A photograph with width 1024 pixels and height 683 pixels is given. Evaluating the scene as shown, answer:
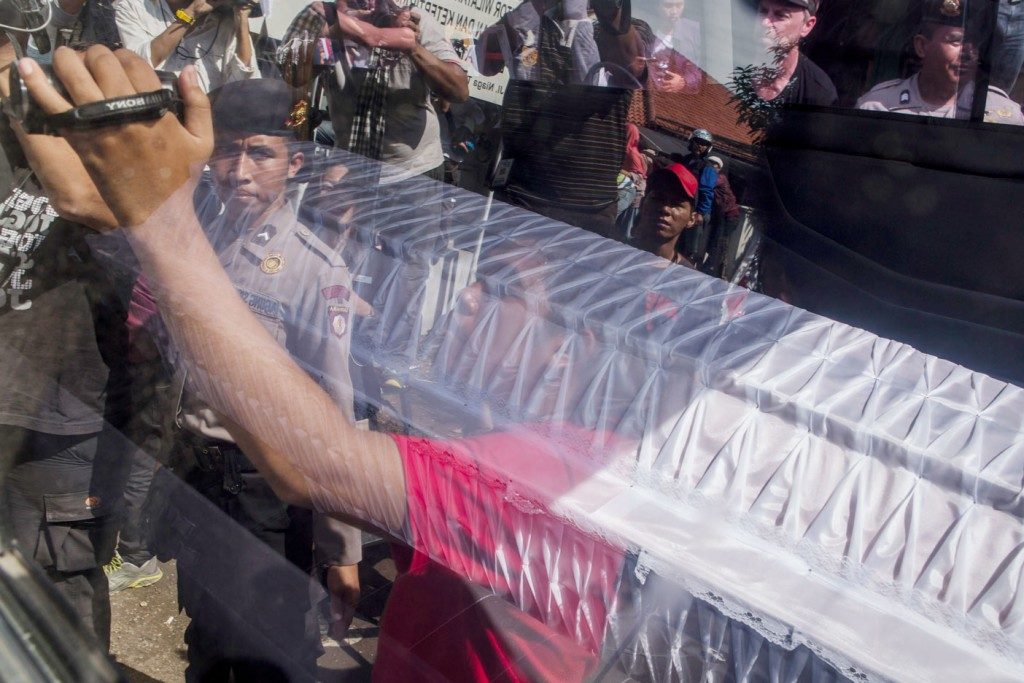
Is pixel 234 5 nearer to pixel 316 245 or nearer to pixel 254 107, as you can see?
pixel 254 107

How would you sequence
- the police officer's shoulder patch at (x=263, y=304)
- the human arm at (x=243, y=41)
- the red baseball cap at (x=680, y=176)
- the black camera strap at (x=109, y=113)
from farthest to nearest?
the red baseball cap at (x=680, y=176) < the human arm at (x=243, y=41) < the police officer's shoulder patch at (x=263, y=304) < the black camera strap at (x=109, y=113)

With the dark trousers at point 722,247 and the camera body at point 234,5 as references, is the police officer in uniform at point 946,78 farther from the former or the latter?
the camera body at point 234,5

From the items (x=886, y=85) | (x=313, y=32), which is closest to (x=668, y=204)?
(x=886, y=85)

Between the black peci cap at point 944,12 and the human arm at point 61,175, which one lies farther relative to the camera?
the black peci cap at point 944,12

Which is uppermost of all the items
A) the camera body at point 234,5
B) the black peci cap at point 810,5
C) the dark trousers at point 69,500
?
the camera body at point 234,5

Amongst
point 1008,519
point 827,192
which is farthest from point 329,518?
point 827,192

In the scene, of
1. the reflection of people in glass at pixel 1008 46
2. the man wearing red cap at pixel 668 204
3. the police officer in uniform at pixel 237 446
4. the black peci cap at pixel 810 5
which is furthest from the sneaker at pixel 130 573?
the reflection of people in glass at pixel 1008 46

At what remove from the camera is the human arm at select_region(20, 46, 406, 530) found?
82 cm

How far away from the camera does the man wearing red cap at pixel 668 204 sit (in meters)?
1.49

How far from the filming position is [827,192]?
1589 millimetres

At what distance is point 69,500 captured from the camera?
4.56ft

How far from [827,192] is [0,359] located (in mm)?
1464

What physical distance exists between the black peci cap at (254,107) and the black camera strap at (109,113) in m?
0.11

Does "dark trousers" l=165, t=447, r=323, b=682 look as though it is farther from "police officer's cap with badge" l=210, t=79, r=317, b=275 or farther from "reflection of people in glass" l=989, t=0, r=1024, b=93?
"reflection of people in glass" l=989, t=0, r=1024, b=93
